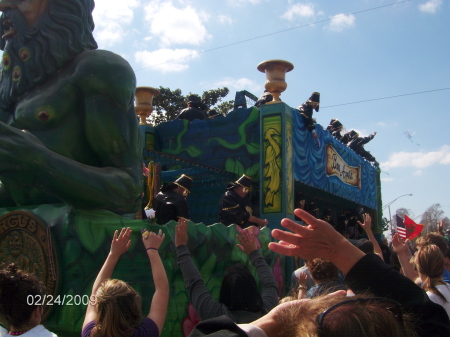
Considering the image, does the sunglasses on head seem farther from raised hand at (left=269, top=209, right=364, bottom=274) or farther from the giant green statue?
the giant green statue

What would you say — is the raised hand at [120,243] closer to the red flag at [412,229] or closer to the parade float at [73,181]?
the parade float at [73,181]

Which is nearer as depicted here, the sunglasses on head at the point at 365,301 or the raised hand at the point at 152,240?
the sunglasses on head at the point at 365,301

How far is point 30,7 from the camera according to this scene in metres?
2.94

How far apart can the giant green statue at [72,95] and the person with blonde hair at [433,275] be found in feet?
5.67

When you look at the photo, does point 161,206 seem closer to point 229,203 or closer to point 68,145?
point 229,203

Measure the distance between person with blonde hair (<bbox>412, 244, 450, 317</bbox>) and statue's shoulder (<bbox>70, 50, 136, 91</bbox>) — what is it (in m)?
1.99

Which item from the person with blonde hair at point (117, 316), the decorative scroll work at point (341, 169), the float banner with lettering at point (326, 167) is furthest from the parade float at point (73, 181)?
the decorative scroll work at point (341, 169)

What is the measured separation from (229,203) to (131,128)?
3.40m

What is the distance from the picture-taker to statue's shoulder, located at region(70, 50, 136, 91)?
2.88 meters

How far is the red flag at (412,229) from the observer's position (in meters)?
4.81

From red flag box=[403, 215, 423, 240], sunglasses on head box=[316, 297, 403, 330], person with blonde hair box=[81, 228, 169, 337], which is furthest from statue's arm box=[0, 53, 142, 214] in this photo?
red flag box=[403, 215, 423, 240]

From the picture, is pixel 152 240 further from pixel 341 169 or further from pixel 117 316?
pixel 341 169

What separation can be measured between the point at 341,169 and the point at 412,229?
263 inches

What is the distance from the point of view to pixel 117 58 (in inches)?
118
